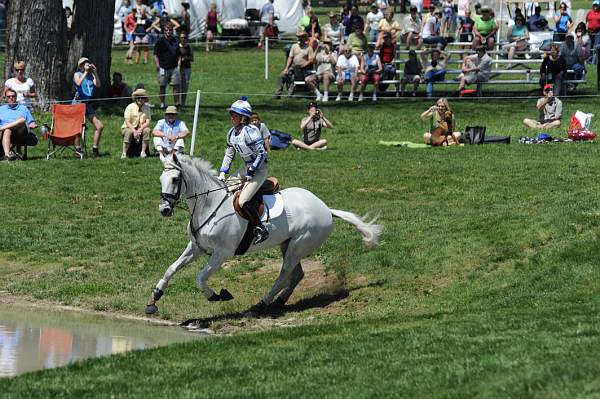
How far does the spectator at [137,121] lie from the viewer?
27.0 metres

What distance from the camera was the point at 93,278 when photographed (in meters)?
18.9

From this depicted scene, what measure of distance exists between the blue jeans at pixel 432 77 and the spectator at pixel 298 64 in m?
3.15

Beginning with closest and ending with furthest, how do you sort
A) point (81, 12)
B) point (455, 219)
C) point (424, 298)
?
point (424, 298) < point (455, 219) < point (81, 12)

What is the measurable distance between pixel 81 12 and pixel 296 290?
16576 millimetres

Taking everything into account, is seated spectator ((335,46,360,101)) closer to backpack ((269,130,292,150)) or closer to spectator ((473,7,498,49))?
spectator ((473,7,498,49))

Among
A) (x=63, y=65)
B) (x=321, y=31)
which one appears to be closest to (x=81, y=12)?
(x=63, y=65)

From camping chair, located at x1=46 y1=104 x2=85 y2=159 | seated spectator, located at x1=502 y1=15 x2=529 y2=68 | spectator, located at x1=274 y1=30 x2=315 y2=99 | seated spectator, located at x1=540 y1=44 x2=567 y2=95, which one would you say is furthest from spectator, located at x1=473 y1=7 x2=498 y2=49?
camping chair, located at x1=46 y1=104 x2=85 y2=159

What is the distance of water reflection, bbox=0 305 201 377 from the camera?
1384cm

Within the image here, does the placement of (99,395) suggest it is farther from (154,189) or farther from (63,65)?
(63,65)

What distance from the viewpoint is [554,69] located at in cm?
3534

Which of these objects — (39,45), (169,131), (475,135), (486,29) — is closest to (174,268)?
(169,131)

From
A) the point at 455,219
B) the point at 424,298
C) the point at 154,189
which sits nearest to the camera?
the point at 424,298

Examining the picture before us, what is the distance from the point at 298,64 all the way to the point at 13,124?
38.5 ft

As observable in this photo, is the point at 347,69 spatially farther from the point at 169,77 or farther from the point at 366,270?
the point at 366,270
